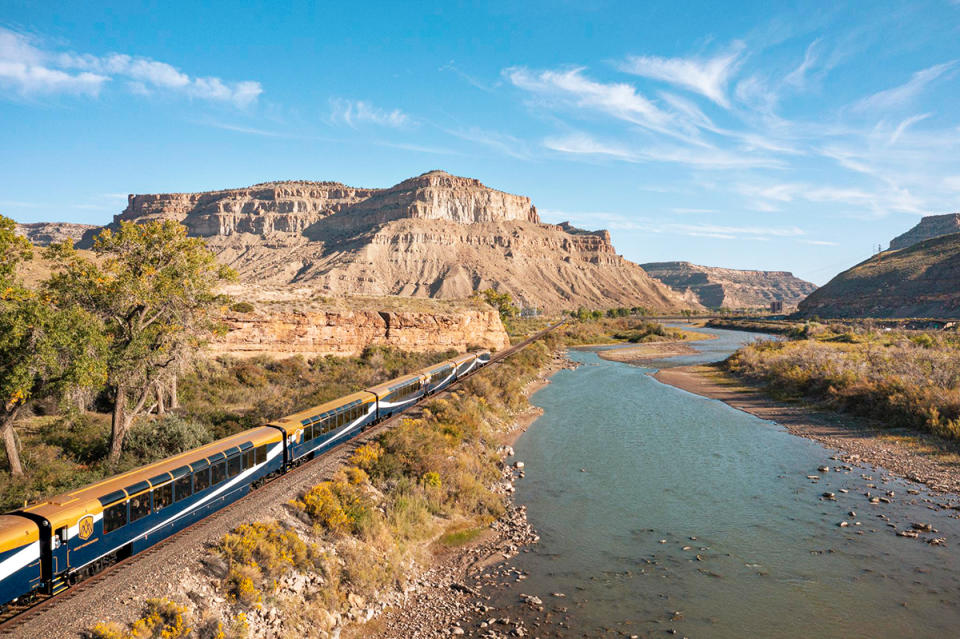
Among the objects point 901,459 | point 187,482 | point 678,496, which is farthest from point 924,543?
point 187,482

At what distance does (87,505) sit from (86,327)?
771cm

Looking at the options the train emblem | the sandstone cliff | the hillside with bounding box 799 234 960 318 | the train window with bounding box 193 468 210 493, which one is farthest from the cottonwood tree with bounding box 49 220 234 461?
the hillside with bounding box 799 234 960 318

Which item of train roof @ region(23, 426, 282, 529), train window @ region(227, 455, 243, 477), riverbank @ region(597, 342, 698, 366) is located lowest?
riverbank @ region(597, 342, 698, 366)

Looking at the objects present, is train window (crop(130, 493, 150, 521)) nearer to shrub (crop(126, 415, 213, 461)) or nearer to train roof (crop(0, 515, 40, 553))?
train roof (crop(0, 515, 40, 553))

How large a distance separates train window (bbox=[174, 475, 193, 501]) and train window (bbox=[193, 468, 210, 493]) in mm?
136

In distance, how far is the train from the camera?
9352mm

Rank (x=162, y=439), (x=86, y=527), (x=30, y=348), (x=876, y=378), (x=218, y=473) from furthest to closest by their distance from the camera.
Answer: (x=876, y=378) < (x=162, y=439) < (x=30, y=348) < (x=218, y=473) < (x=86, y=527)

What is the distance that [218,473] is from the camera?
1384cm

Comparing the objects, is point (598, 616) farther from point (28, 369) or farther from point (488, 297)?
point (488, 297)

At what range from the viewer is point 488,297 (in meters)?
109

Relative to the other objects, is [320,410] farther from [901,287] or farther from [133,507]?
[901,287]

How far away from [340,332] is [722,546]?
3475 cm

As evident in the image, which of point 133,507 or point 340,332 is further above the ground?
point 340,332

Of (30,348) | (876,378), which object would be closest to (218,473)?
(30,348)
